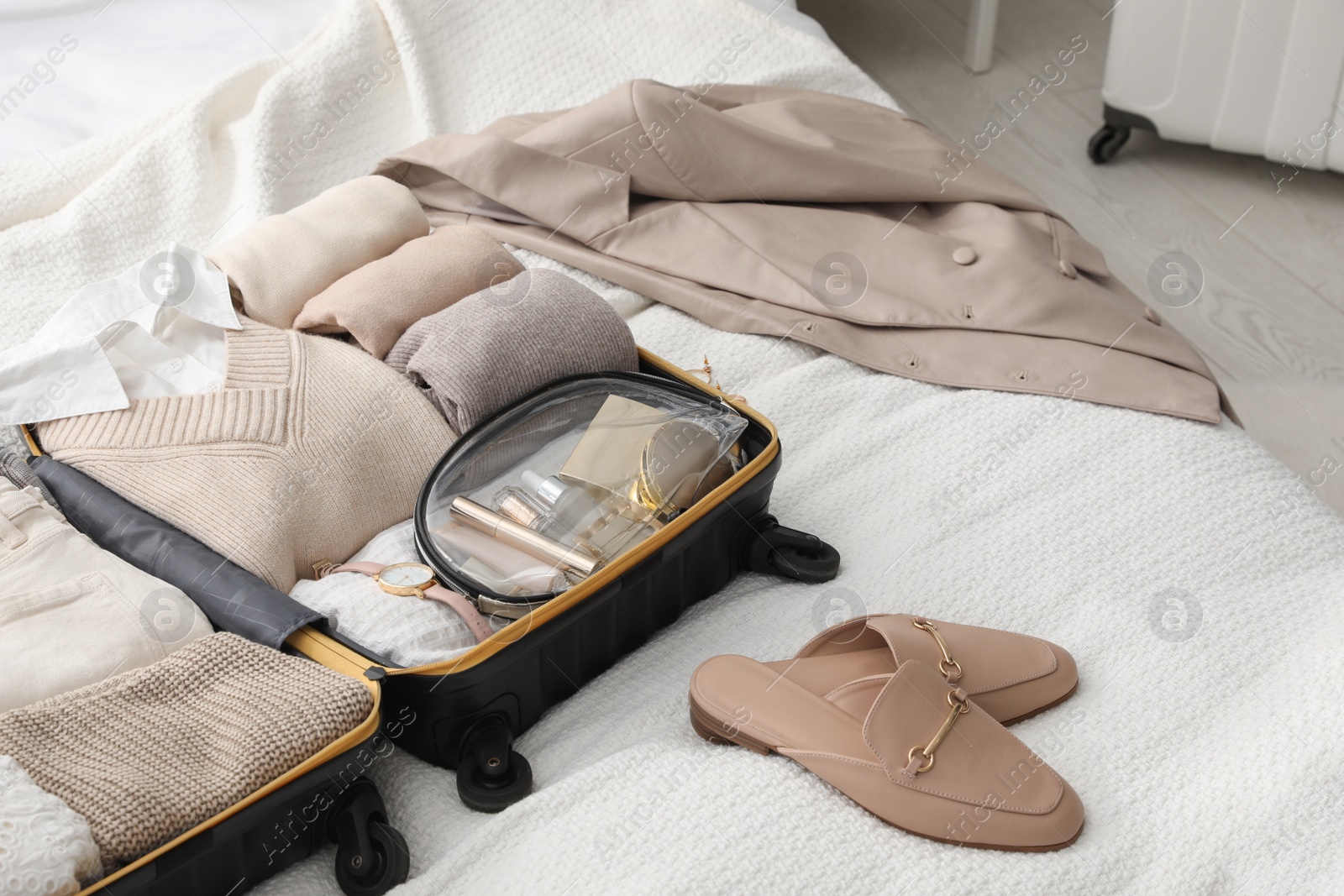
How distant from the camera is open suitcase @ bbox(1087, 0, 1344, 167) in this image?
5.96 ft

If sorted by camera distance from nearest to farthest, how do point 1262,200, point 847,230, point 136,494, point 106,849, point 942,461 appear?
1. point 106,849
2. point 136,494
3. point 942,461
4. point 847,230
5. point 1262,200

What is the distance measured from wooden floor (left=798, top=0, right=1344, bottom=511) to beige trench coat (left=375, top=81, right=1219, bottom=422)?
19.4 inches

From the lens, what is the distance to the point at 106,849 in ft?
2.01

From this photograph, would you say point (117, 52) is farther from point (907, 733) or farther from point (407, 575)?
point (907, 733)

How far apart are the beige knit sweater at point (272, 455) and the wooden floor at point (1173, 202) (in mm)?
1217

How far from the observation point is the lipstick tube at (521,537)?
0.84 meters

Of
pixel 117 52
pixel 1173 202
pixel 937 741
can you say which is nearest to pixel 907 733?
pixel 937 741

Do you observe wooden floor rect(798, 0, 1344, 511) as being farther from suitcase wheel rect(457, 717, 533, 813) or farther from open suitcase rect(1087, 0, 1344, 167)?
suitcase wheel rect(457, 717, 533, 813)

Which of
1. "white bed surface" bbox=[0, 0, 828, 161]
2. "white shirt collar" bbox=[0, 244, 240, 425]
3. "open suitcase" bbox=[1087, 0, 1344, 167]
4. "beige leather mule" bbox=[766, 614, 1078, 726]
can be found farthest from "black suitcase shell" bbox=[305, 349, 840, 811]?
"open suitcase" bbox=[1087, 0, 1344, 167]

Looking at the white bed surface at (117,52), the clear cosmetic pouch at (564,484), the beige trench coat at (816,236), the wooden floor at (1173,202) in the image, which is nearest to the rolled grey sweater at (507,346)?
the clear cosmetic pouch at (564,484)

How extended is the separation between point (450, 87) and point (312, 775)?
1077mm

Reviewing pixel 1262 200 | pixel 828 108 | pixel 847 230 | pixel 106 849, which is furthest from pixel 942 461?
pixel 1262 200

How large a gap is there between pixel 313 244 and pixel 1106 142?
1545 millimetres

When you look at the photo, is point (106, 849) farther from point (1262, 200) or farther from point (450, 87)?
point (1262, 200)
